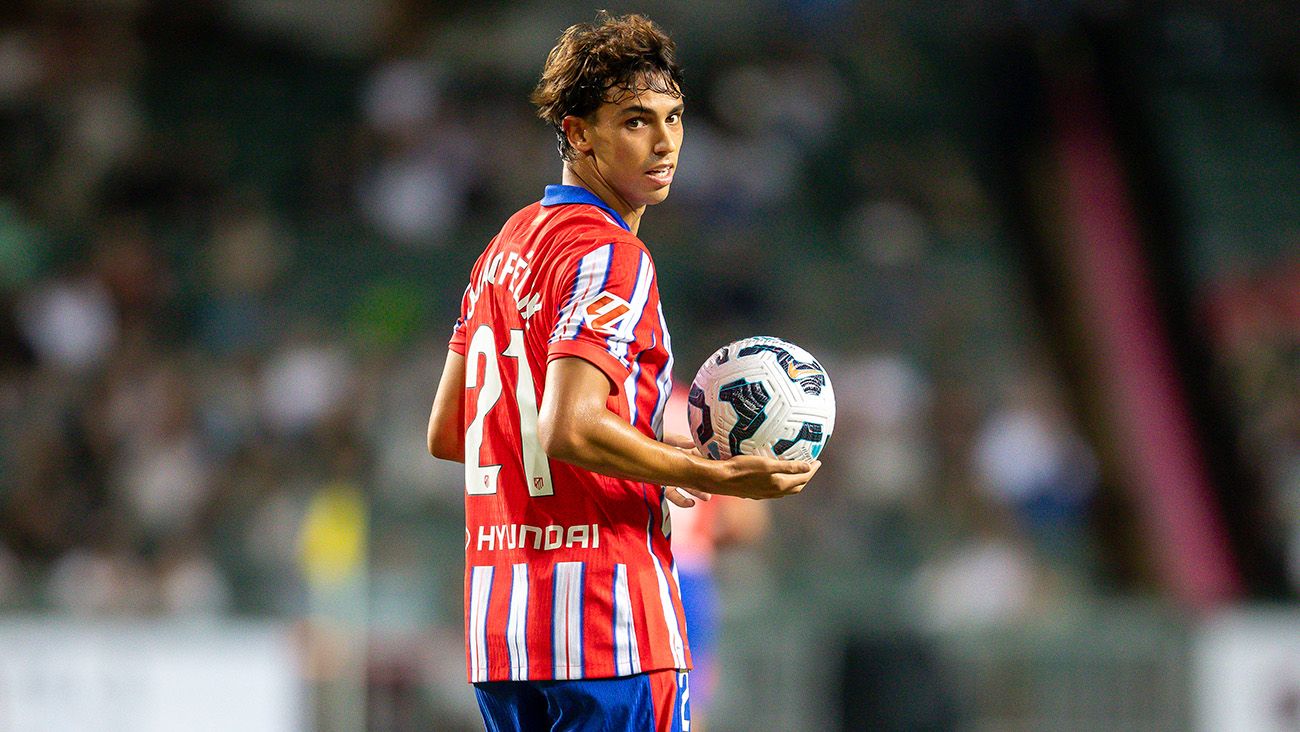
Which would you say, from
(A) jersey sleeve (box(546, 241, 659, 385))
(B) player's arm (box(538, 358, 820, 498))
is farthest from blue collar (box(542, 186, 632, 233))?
(B) player's arm (box(538, 358, 820, 498))

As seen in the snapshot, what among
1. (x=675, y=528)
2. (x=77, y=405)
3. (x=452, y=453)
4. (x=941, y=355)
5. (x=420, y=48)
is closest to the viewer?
(x=452, y=453)

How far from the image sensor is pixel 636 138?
309cm

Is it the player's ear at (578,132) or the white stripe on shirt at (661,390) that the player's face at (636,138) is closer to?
the player's ear at (578,132)

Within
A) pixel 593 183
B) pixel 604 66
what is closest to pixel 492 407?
pixel 593 183

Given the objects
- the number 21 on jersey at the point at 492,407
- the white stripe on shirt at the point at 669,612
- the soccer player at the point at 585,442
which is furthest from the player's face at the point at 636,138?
the white stripe on shirt at the point at 669,612

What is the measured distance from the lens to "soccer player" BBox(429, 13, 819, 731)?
284cm

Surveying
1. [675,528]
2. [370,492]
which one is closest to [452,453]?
[675,528]

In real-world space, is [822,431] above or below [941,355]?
below

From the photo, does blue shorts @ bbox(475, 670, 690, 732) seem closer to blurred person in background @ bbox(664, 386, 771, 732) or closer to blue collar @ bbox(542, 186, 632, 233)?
blue collar @ bbox(542, 186, 632, 233)

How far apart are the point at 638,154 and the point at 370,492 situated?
6.80 meters

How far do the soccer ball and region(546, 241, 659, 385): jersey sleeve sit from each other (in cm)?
30

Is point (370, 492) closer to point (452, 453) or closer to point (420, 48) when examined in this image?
point (420, 48)

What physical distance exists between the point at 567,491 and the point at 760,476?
376 millimetres

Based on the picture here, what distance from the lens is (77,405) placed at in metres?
9.54
